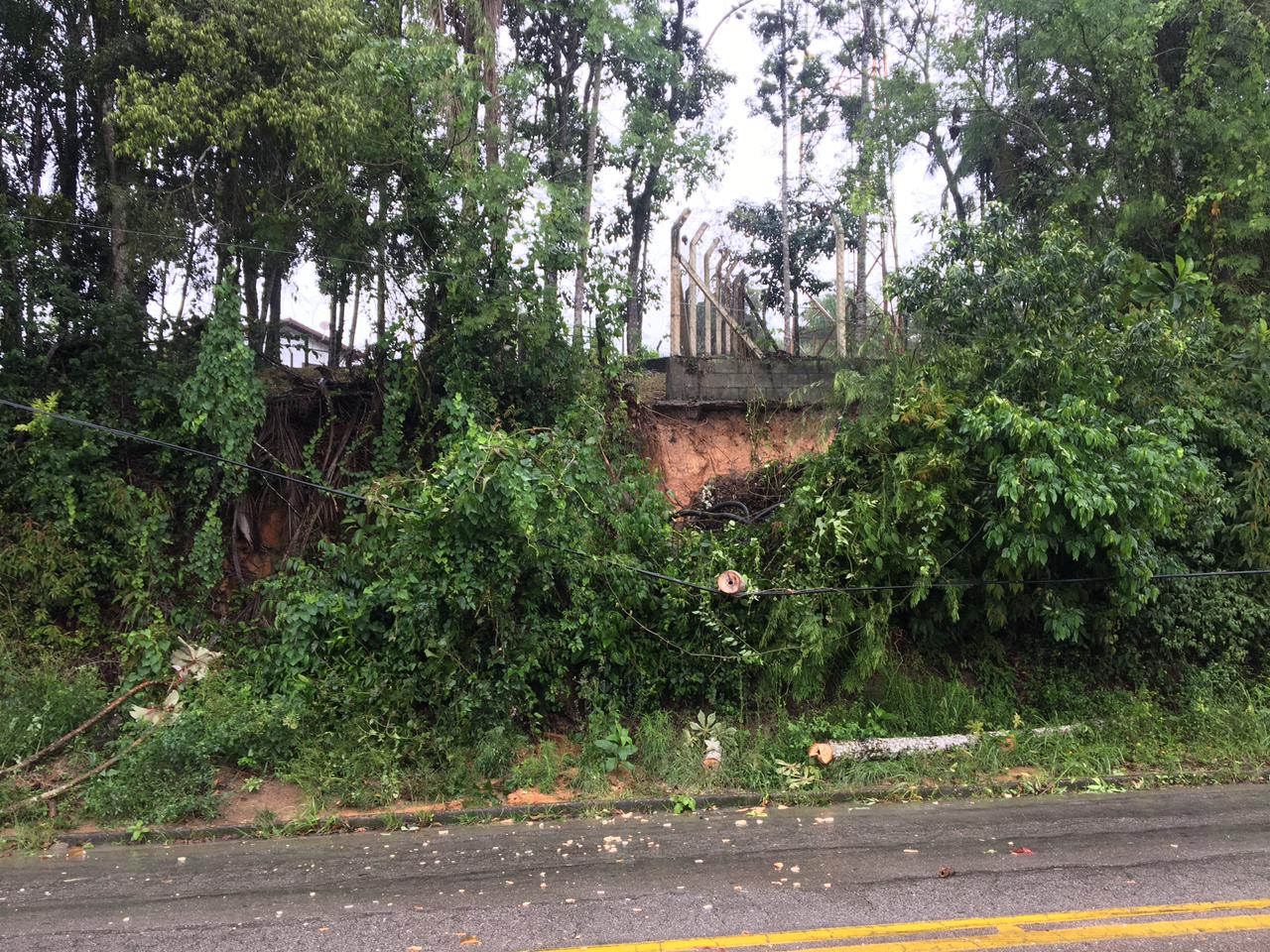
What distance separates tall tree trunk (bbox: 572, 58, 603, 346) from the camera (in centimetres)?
1077

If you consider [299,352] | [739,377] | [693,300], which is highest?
[693,300]

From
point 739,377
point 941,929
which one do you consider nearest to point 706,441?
point 739,377

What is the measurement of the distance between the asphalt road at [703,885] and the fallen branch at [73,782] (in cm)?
77

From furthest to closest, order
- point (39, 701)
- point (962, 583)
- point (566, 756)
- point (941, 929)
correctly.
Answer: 1. point (962, 583)
2. point (39, 701)
3. point (566, 756)
4. point (941, 929)

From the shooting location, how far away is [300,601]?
27.7 feet

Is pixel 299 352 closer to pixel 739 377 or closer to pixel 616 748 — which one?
pixel 739 377

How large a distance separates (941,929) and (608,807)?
9.77 feet

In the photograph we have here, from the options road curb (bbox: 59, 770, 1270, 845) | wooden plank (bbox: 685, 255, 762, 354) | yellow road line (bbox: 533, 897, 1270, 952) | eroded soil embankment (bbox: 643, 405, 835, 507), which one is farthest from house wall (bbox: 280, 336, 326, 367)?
yellow road line (bbox: 533, 897, 1270, 952)

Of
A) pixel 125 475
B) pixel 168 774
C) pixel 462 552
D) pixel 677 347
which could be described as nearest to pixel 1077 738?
pixel 462 552

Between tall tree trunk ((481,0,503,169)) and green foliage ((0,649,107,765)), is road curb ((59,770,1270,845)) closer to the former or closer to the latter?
green foliage ((0,649,107,765))

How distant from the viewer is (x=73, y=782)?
285 inches

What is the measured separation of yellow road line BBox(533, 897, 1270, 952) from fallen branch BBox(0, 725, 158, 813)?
4.61 m

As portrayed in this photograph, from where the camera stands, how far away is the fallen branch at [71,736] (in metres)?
7.37

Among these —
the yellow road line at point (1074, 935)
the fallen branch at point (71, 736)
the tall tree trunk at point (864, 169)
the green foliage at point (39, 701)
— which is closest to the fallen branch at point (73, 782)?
the fallen branch at point (71, 736)
